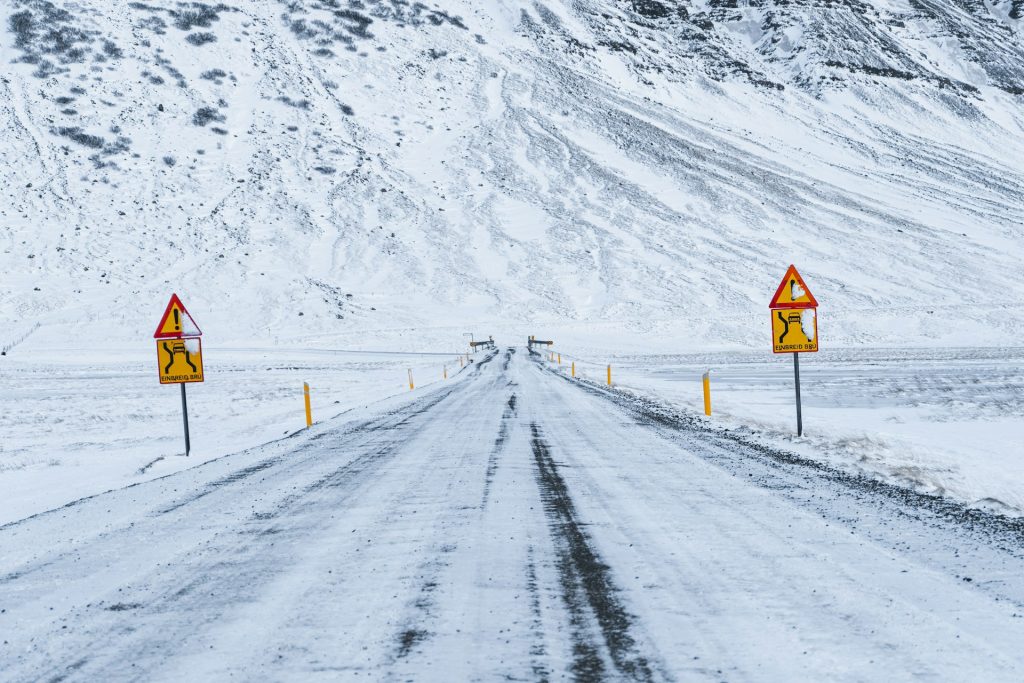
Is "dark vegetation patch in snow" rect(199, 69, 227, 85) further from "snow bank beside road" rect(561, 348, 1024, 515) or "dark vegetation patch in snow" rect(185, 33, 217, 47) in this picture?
"snow bank beside road" rect(561, 348, 1024, 515)

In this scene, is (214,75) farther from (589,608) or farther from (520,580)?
(589,608)

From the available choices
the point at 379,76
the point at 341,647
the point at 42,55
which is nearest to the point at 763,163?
the point at 379,76

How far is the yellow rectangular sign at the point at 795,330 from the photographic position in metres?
11.6

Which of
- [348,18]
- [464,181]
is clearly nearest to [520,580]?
[464,181]

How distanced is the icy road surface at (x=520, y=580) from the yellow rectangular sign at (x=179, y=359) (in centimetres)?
425

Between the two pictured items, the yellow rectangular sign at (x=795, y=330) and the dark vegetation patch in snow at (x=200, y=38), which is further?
the dark vegetation patch in snow at (x=200, y=38)

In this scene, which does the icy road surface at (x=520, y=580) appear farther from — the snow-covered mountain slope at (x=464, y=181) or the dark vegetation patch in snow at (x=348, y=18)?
the dark vegetation patch in snow at (x=348, y=18)

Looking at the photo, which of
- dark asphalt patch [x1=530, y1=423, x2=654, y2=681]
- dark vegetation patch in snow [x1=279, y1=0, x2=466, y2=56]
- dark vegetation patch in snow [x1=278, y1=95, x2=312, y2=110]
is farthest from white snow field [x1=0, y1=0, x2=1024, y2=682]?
dark vegetation patch in snow [x1=278, y1=95, x2=312, y2=110]

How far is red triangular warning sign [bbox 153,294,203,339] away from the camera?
12773mm

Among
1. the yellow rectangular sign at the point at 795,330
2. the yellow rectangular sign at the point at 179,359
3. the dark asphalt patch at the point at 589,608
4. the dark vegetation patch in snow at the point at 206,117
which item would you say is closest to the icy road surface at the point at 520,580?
the dark asphalt patch at the point at 589,608

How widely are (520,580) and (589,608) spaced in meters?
0.66

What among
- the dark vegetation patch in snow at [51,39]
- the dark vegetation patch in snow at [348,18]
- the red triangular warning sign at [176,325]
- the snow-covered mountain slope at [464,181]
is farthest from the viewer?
the dark vegetation patch in snow at [348,18]

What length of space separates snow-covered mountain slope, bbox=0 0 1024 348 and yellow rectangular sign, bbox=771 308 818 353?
48.8m

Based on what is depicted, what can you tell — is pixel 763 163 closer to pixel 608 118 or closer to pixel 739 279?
pixel 608 118
